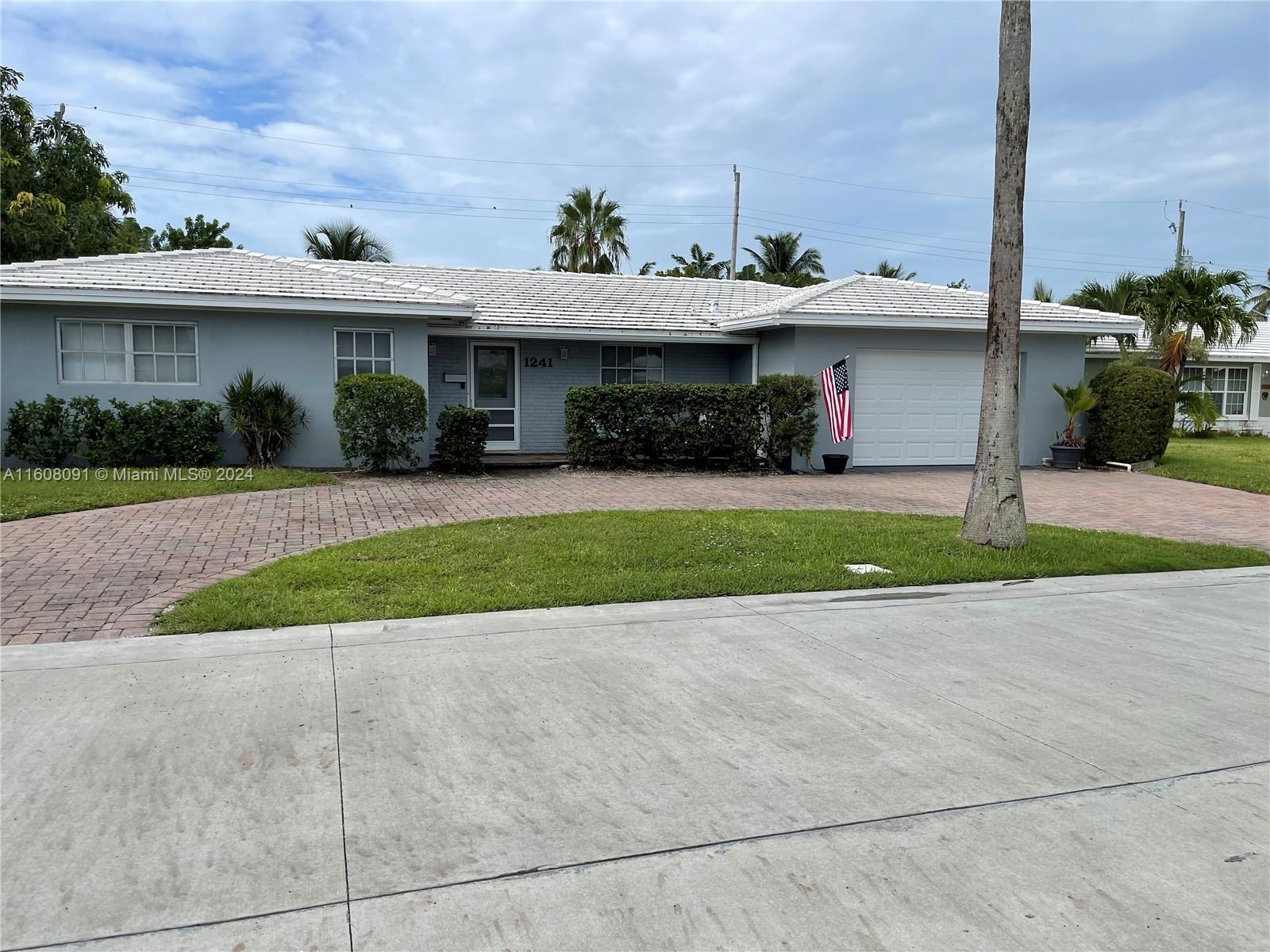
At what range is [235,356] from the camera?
585 inches

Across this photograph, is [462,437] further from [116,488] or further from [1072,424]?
[1072,424]

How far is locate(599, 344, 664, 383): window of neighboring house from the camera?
19344 millimetres

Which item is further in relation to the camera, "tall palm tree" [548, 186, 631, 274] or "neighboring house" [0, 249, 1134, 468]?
"tall palm tree" [548, 186, 631, 274]

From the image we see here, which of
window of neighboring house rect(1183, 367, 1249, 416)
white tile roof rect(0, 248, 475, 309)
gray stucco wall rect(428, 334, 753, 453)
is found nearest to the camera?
white tile roof rect(0, 248, 475, 309)

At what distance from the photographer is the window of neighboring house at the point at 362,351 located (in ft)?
50.6

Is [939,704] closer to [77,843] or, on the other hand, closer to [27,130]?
[77,843]

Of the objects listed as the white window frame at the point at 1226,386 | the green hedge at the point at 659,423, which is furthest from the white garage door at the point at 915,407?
the white window frame at the point at 1226,386

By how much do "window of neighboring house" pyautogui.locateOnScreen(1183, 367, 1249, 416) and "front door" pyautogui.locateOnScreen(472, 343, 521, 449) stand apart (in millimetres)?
22522

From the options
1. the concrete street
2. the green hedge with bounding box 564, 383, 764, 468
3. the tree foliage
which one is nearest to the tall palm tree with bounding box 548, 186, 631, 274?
the tree foliage

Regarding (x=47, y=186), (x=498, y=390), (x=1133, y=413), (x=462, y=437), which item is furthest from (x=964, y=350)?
(x=47, y=186)

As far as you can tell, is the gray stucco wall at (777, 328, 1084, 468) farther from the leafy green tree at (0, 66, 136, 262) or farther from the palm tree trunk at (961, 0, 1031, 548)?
the leafy green tree at (0, 66, 136, 262)

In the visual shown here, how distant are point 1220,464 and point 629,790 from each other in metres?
18.5

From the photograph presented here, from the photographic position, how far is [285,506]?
11086mm

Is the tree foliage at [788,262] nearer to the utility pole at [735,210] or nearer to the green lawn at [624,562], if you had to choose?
the utility pole at [735,210]
